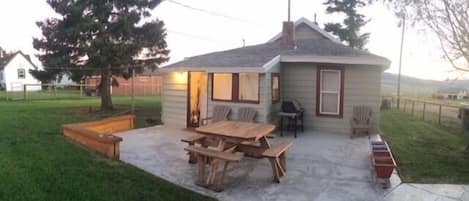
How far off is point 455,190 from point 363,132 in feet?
16.7

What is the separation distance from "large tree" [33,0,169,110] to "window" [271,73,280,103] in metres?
7.22

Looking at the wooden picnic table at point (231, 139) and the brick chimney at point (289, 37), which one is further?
the brick chimney at point (289, 37)

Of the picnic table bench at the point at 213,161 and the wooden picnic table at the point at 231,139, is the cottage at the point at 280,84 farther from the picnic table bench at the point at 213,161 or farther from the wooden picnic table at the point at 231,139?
the picnic table bench at the point at 213,161

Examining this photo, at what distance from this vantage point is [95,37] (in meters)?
15.2

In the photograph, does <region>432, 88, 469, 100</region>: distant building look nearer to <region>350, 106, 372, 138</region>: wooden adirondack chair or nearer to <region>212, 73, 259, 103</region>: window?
<region>350, 106, 372, 138</region>: wooden adirondack chair

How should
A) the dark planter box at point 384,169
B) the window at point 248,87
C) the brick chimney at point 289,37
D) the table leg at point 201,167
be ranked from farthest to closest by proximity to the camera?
the brick chimney at point 289,37 < the window at point 248,87 < the table leg at point 201,167 < the dark planter box at point 384,169

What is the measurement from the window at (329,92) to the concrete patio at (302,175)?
182 centimetres

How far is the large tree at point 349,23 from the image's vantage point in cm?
2586

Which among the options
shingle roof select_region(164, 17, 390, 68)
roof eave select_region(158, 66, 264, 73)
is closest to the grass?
shingle roof select_region(164, 17, 390, 68)

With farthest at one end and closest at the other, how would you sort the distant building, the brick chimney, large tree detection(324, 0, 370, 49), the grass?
1. the distant building
2. large tree detection(324, 0, 370, 49)
3. the brick chimney
4. the grass

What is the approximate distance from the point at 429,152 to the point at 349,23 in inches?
757

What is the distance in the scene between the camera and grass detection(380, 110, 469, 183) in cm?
629

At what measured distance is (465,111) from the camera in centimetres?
1221

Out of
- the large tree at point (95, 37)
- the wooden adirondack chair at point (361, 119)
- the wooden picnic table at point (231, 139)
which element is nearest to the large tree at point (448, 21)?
the wooden adirondack chair at point (361, 119)
